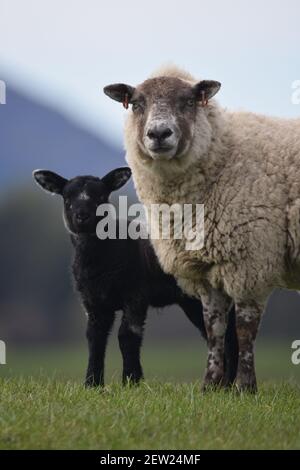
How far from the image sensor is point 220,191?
33.4 ft

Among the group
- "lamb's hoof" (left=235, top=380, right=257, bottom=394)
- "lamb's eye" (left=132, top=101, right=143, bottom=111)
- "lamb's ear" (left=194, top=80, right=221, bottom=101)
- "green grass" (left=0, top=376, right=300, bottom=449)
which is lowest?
"green grass" (left=0, top=376, right=300, bottom=449)

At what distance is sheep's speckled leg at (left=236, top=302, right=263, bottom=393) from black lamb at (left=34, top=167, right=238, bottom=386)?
0.78 m

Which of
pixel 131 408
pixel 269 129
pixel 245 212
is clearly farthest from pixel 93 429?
pixel 269 129

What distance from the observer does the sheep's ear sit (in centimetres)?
1063

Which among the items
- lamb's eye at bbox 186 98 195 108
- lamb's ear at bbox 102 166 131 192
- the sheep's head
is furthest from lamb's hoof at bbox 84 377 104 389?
lamb's eye at bbox 186 98 195 108

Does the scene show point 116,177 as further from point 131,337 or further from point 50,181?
point 131,337

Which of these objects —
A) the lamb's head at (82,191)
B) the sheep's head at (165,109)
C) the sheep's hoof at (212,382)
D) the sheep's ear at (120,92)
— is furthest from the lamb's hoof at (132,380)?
the sheep's ear at (120,92)

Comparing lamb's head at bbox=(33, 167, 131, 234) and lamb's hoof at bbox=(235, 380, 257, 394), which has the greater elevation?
lamb's head at bbox=(33, 167, 131, 234)

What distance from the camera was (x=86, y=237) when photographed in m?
11.1

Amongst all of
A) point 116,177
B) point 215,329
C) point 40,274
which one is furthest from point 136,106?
point 40,274

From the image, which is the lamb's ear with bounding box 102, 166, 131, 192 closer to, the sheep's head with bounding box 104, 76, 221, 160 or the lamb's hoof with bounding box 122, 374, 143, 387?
the sheep's head with bounding box 104, 76, 221, 160

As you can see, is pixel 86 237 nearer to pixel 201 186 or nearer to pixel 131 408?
pixel 201 186

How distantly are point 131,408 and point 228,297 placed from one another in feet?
7.74

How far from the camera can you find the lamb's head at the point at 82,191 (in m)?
11.0
